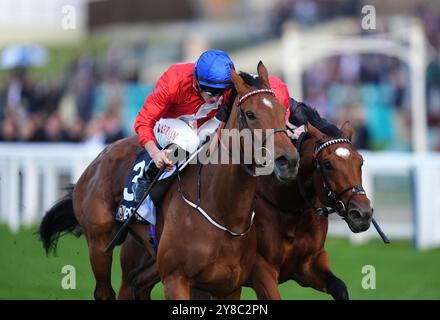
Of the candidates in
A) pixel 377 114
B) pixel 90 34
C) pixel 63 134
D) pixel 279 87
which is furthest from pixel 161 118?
pixel 90 34

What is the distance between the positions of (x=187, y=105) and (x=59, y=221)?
2041 millimetres

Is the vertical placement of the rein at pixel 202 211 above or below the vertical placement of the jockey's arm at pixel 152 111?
below

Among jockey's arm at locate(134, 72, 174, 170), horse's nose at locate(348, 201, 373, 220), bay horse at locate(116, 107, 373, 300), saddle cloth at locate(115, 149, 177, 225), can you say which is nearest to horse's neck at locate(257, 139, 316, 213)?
bay horse at locate(116, 107, 373, 300)

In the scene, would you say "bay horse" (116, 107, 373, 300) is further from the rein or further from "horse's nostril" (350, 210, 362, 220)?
the rein

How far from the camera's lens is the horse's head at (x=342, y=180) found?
609 centimetres

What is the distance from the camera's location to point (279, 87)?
21.6 feet

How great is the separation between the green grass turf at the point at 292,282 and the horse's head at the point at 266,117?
3.39 meters

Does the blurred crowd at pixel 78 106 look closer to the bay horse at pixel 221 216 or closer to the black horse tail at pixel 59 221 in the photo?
the black horse tail at pixel 59 221

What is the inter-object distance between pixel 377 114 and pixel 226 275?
12199mm

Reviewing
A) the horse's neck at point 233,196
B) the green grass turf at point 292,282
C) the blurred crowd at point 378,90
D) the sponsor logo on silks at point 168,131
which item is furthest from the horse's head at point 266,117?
the blurred crowd at point 378,90

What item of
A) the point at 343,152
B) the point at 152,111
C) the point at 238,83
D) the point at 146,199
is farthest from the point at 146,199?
the point at 343,152

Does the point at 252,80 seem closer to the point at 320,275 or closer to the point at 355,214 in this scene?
the point at 355,214

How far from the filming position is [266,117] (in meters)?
5.52

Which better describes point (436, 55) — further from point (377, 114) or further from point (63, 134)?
point (63, 134)
